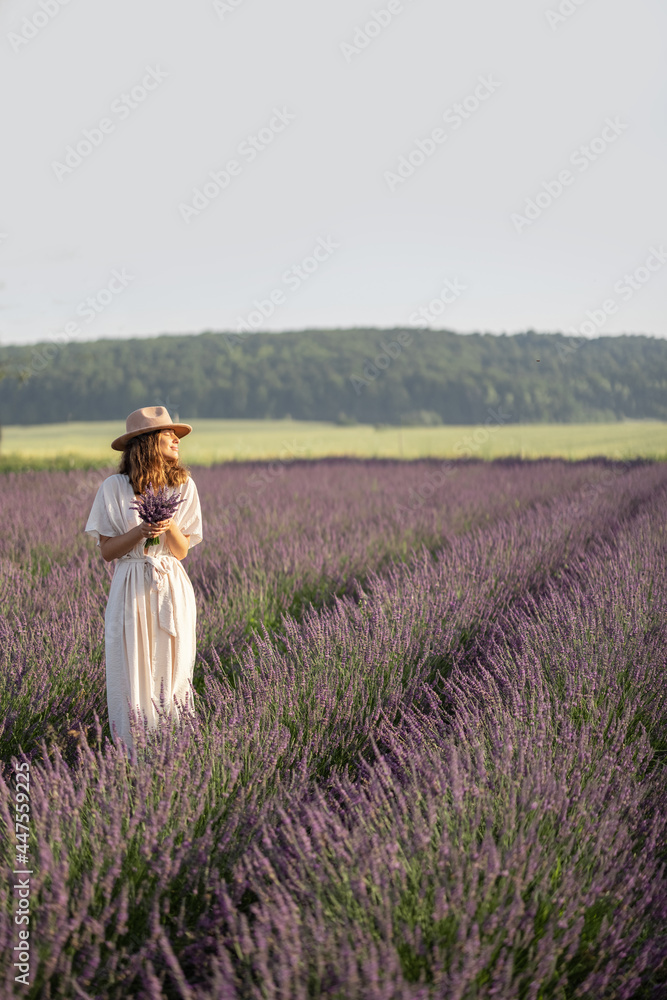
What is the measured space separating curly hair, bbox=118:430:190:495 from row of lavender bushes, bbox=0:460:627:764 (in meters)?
0.76

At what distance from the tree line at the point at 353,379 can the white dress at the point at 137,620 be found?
122 feet

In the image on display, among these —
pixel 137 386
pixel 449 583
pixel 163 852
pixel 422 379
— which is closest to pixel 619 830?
pixel 163 852

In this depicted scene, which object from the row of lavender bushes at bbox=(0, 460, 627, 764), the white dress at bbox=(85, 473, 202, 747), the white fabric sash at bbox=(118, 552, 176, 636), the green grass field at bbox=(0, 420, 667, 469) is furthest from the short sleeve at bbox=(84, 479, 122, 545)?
the green grass field at bbox=(0, 420, 667, 469)

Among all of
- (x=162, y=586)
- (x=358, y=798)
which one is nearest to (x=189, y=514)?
(x=162, y=586)

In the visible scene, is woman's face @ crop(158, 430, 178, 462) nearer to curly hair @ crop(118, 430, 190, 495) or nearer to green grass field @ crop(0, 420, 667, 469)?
curly hair @ crop(118, 430, 190, 495)

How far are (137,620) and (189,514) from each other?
0.38 m

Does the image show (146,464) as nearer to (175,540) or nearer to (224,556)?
(175,540)

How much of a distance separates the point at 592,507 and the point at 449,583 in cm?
442

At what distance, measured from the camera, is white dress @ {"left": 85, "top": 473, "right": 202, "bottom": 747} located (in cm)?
223

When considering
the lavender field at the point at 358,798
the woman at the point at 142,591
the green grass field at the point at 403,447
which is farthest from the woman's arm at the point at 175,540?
the green grass field at the point at 403,447

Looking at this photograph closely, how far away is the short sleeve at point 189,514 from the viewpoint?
92.5 inches

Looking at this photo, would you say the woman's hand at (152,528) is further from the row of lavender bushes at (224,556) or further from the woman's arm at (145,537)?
the row of lavender bushes at (224,556)

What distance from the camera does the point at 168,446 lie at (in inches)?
88.9

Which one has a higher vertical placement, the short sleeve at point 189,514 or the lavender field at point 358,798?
the short sleeve at point 189,514
